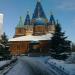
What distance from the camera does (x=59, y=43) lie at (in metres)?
39.4

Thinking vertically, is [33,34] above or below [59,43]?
above

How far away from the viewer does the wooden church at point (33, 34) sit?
258 ft

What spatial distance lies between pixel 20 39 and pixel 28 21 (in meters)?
11.8

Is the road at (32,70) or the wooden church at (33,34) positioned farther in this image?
the wooden church at (33,34)

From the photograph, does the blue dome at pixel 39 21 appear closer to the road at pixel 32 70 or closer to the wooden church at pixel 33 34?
the wooden church at pixel 33 34

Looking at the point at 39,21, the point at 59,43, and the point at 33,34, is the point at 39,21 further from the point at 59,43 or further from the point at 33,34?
the point at 59,43

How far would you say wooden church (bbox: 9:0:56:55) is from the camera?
258ft

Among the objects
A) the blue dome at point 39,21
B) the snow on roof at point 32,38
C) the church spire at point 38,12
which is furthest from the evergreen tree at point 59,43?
the church spire at point 38,12

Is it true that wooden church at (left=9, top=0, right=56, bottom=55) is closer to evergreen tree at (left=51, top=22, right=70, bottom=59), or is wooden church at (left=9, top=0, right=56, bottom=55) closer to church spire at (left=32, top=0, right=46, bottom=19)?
church spire at (left=32, top=0, right=46, bottom=19)

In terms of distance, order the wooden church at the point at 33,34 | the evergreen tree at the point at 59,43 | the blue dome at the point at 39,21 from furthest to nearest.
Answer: the blue dome at the point at 39,21
the wooden church at the point at 33,34
the evergreen tree at the point at 59,43

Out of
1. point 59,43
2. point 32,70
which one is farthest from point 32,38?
point 32,70

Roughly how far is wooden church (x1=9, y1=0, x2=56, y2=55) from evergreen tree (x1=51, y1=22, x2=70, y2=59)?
35.5m

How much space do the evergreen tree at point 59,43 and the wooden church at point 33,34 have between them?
35.5 meters

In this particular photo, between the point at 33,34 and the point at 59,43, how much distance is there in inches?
1917
